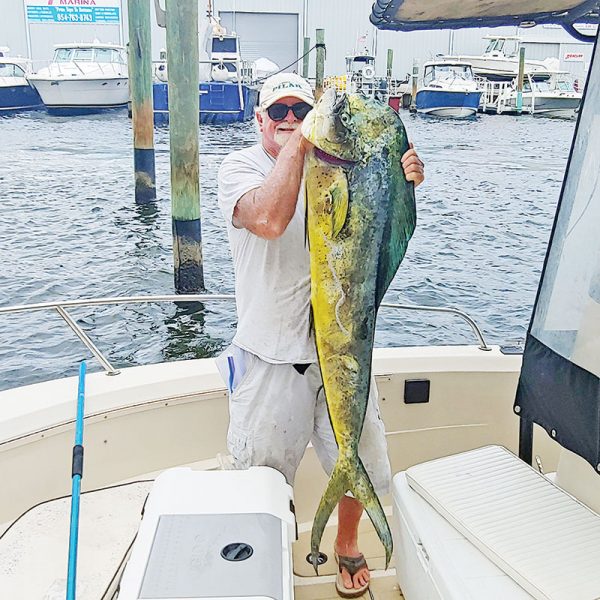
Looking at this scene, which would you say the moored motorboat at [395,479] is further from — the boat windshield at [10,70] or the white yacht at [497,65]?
the white yacht at [497,65]

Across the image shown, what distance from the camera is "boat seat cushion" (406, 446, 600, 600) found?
172 cm

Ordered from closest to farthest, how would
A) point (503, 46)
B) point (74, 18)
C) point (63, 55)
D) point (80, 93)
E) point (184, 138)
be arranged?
point (184, 138) → point (80, 93) → point (63, 55) → point (74, 18) → point (503, 46)

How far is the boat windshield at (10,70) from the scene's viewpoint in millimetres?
32875

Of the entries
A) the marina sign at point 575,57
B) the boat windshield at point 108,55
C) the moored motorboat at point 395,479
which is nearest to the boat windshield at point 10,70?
the boat windshield at point 108,55

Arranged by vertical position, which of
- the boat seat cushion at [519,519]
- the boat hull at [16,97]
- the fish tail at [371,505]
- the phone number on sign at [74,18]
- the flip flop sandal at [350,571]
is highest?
the phone number on sign at [74,18]

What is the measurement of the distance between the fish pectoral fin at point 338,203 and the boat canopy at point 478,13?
2.72 feet

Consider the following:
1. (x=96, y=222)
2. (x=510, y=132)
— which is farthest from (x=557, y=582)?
(x=510, y=132)

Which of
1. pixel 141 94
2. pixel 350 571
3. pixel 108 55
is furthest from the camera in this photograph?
pixel 108 55

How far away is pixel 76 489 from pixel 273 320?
779mm

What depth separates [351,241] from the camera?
191 cm

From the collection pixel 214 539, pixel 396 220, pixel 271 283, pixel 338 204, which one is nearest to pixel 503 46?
pixel 271 283

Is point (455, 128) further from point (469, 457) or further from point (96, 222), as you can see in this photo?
point (469, 457)

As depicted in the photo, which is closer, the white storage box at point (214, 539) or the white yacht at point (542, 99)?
the white storage box at point (214, 539)

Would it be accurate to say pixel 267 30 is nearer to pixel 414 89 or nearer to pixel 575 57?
pixel 414 89
